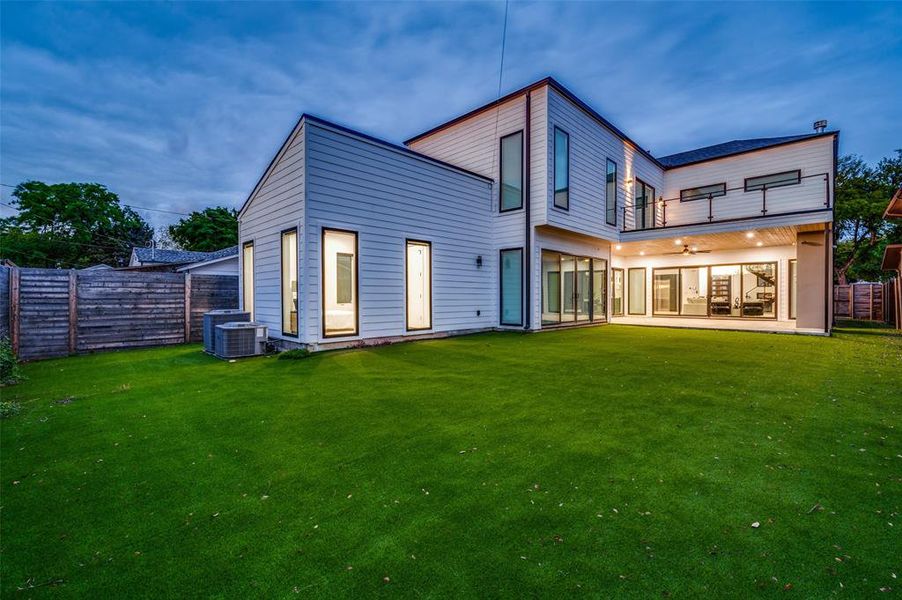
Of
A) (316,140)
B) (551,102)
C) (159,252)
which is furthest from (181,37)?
(551,102)

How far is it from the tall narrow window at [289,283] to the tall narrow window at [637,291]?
12.6m

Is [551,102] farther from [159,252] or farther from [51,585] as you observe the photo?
[159,252]

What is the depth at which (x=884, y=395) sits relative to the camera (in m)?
4.14

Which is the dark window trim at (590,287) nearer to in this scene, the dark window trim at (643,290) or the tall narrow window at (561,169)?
the tall narrow window at (561,169)

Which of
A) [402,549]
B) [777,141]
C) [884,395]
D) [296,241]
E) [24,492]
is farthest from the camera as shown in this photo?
[777,141]

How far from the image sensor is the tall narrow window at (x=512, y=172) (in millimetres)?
9867

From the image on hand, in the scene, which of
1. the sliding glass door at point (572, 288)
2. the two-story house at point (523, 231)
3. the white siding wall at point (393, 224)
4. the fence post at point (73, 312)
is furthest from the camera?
the sliding glass door at point (572, 288)

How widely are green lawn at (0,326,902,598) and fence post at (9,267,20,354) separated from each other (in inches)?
104

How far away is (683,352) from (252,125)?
120 ft

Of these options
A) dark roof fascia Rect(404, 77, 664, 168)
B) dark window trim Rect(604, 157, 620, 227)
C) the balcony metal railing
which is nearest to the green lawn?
dark roof fascia Rect(404, 77, 664, 168)

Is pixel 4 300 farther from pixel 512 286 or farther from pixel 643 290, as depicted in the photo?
pixel 643 290

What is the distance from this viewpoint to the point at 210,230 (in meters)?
29.6

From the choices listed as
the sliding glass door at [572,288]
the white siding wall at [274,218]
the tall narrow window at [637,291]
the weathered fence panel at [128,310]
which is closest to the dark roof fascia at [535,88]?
the sliding glass door at [572,288]

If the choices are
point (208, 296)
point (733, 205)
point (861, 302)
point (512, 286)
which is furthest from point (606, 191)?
point (861, 302)
